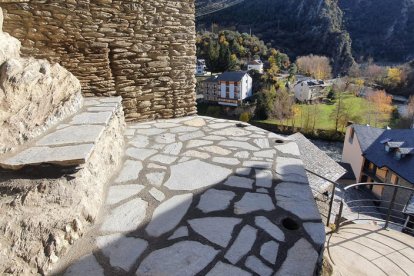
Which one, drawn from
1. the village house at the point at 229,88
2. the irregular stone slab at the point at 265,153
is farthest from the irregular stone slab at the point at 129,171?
the village house at the point at 229,88

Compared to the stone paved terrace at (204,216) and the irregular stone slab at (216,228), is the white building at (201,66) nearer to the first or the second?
the stone paved terrace at (204,216)

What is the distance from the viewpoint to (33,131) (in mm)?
2318

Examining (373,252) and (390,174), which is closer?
(373,252)

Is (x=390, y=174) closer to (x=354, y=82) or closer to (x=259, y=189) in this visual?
(x=259, y=189)

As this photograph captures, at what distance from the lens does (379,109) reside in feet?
92.8

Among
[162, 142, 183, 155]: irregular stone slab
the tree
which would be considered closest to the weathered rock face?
[162, 142, 183, 155]: irregular stone slab

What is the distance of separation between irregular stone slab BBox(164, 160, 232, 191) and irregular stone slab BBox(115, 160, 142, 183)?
0.35 metres

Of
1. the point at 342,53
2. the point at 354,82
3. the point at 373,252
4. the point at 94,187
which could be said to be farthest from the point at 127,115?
the point at 342,53

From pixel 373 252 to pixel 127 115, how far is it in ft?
14.6

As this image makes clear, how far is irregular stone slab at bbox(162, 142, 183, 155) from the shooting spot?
3.22 metres

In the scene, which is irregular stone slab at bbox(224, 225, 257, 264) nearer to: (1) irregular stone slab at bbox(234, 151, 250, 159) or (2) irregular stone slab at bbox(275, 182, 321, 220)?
(2) irregular stone slab at bbox(275, 182, 321, 220)

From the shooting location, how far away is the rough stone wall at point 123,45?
3418 mm

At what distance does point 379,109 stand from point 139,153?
31.7 metres

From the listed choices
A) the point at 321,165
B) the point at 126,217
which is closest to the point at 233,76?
the point at 321,165
